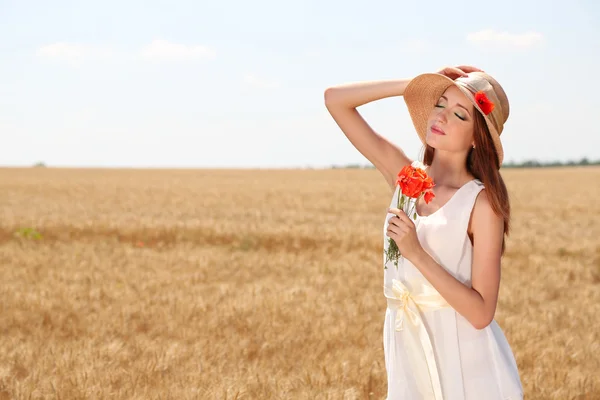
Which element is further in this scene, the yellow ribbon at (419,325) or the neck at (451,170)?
the neck at (451,170)

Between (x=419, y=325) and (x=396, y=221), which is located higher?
(x=396, y=221)

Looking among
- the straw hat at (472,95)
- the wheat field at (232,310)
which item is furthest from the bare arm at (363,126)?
the wheat field at (232,310)

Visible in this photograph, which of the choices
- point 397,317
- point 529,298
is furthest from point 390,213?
point 529,298

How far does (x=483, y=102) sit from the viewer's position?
89.3 inches

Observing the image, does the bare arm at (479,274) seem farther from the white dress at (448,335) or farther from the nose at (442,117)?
the nose at (442,117)

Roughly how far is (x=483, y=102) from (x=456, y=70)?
0.73 feet

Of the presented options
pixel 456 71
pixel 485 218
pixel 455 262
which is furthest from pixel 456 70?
pixel 455 262

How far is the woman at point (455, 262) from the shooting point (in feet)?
7.29

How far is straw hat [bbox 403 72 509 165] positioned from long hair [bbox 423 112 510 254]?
0.03m

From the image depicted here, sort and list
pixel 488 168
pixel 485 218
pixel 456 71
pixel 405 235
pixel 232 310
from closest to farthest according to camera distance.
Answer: pixel 405 235 < pixel 485 218 < pixel 488 168 < pixel 456 71 < pixel 232 310

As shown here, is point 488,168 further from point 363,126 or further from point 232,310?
point 232,310

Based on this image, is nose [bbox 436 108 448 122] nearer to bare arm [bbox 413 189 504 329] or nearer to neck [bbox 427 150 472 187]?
neck [bbox 427 150 472 187]

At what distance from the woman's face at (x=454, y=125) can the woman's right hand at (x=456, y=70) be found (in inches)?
3.2

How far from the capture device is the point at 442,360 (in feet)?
7.61
